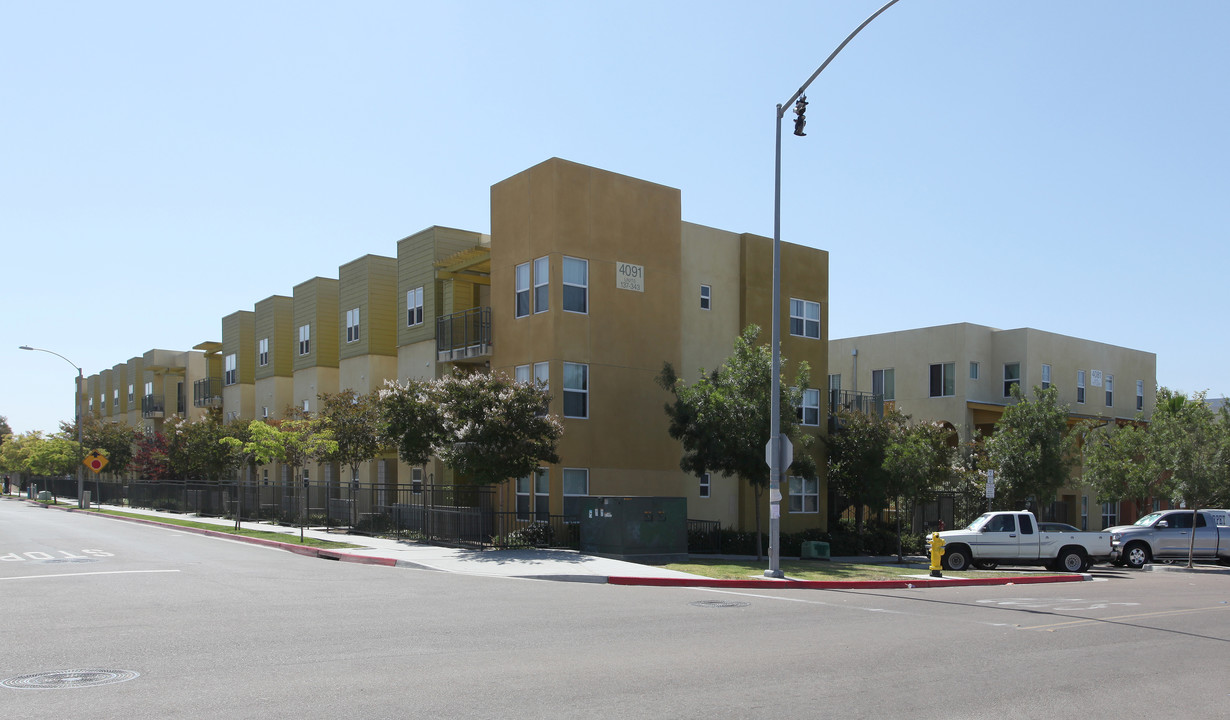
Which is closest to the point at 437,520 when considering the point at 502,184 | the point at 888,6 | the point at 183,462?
the point at 502,184

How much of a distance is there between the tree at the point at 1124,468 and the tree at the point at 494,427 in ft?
73.3

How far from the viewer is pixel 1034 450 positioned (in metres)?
32.7

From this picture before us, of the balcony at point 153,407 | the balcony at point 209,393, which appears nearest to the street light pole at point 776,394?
the balcony at point 209,393

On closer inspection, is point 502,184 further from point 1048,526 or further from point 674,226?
point 1048,526

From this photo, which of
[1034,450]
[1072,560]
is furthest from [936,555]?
[1034,450]

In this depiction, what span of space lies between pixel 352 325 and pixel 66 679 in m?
32.6

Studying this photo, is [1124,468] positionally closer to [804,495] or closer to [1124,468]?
[1124,468]

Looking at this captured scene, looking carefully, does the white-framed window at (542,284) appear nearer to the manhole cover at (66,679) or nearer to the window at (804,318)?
A: the window at (804,318)

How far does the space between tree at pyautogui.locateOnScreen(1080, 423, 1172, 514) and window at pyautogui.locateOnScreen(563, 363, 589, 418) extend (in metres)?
20.5

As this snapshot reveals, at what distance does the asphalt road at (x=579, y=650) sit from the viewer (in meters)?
7.80

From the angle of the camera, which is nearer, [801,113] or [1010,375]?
[801,113]

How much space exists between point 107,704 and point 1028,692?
25.2ft

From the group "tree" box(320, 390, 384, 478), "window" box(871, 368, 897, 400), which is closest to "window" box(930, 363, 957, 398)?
"window" box(871, 368, 897, 400)

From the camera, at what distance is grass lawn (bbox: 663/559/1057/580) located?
20219mm
